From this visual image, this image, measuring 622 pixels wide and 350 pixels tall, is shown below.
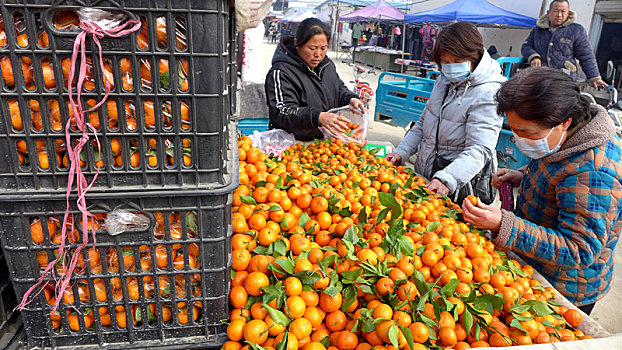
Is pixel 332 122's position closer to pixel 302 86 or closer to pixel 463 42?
pixel 302 86

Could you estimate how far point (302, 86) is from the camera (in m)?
3.72

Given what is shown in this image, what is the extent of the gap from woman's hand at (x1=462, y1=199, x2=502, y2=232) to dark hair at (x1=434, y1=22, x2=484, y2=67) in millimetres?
1222

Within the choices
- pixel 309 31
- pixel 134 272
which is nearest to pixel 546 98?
pixel 134 272

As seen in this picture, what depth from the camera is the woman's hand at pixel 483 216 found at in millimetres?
1941

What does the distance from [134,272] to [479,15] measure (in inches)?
572

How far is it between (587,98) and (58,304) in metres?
2.32

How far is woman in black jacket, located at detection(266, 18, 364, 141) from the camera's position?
11.5ft

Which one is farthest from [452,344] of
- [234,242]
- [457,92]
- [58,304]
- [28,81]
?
[457,92]

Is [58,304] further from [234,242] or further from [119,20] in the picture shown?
[119,20]

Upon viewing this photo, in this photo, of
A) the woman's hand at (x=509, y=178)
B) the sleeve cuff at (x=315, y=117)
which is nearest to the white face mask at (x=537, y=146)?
the woman's hand at (x=509, y=178)

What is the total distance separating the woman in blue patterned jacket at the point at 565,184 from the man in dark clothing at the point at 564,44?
561 centimetres

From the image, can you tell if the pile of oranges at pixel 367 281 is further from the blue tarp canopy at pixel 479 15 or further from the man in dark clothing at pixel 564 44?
the blue tarp canopy at pixel 479 15

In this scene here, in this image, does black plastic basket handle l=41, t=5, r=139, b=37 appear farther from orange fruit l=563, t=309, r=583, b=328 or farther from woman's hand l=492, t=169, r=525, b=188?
woman's hand l=492, t=169, r=525, b=188

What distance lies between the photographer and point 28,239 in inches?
49.4
